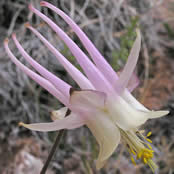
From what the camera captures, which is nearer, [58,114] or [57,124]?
[57,124]

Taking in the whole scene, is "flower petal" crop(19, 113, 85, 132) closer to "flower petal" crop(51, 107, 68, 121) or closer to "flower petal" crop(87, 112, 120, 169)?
"flower petal" crop(87, 112, 120, 169)

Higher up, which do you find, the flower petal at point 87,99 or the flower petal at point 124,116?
the flower petal at point 87,99

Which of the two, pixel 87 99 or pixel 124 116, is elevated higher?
pixel 87 99

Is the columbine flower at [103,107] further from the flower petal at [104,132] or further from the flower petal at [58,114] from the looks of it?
the flower petal at [58,114]

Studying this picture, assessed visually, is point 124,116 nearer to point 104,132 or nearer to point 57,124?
point 104,132

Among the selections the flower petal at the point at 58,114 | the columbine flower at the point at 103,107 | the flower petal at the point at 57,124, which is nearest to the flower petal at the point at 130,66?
the columbine flower at the point at 103,107

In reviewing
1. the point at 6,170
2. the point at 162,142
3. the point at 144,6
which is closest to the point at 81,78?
the point at 6,170

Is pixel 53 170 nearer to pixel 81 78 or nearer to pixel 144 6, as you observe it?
pixel 81 78

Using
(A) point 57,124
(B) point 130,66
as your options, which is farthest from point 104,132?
(B) point 130,66
